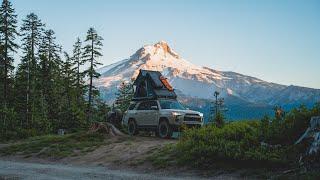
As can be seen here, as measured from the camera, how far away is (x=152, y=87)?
24.9 m

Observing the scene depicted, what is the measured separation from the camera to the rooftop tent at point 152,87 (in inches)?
968

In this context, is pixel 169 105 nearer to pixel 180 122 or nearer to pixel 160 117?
pixel 160 117

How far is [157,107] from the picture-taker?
2266 cm

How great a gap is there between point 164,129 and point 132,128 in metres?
3.07

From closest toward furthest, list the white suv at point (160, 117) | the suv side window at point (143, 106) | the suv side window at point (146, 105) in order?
the white suv at point (160, 117), the suv side window at point (146, 105), the suv side window at point (143, 106)

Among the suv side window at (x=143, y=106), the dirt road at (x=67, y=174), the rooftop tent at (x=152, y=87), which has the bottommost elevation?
the dirt road at (x=67, y=174)

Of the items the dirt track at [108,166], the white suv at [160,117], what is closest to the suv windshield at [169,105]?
the white suv at [160,117]

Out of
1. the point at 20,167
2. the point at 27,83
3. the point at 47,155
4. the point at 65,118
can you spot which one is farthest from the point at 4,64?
the point at 20,167

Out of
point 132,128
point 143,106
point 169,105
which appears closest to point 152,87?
point 143,106

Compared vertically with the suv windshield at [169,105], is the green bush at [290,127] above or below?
below

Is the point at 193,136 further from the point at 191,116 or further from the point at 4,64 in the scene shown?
the point at 4,64

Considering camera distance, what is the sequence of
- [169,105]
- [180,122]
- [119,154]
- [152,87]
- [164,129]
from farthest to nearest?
[152,87] → [169,105] → [164,129] → [180,122] → [119,154]

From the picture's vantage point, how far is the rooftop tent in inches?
968

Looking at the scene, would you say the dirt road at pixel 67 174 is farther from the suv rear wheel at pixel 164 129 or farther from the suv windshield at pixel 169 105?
the suv windshield at pixel 169 105
